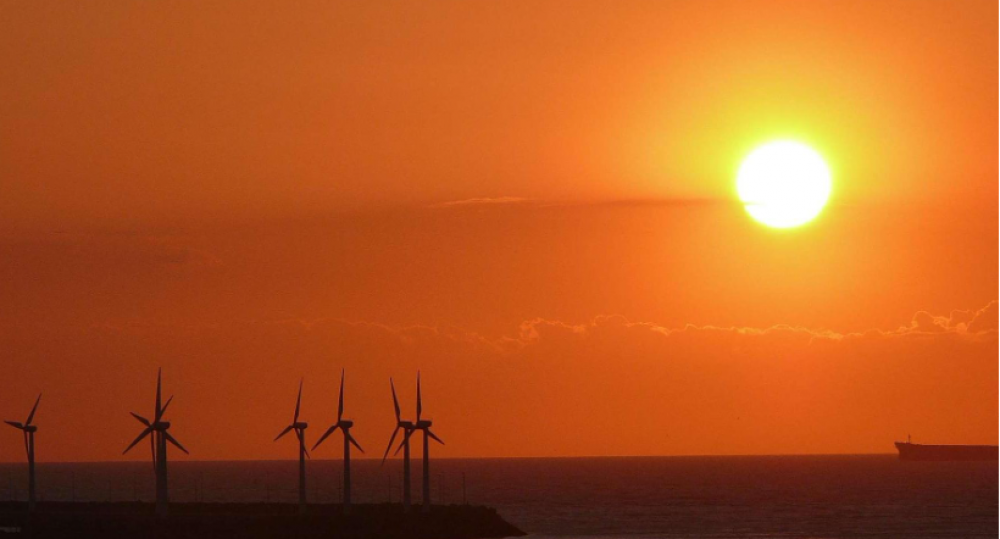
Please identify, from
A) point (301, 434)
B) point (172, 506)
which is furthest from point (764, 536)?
point (172, 506)

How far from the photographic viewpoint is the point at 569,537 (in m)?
178

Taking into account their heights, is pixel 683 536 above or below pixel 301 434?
below

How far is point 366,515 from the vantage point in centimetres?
15938

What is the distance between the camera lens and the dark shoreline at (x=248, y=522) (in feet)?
473

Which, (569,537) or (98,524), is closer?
(98,524)

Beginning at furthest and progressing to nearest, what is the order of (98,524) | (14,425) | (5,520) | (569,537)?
(14,425)
(569,537)
(5,520)
(98,524)

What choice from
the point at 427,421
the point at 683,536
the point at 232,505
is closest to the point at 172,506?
the point at 232,505

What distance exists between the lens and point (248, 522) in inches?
5915

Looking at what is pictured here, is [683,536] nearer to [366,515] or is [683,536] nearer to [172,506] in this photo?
[366,515]

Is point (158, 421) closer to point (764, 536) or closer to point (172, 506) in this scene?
point (172, 506)

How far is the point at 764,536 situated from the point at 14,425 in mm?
98286

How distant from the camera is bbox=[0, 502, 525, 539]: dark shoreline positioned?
473 feet

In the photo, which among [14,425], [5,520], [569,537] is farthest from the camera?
[14,425]

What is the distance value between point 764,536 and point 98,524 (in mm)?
80197
